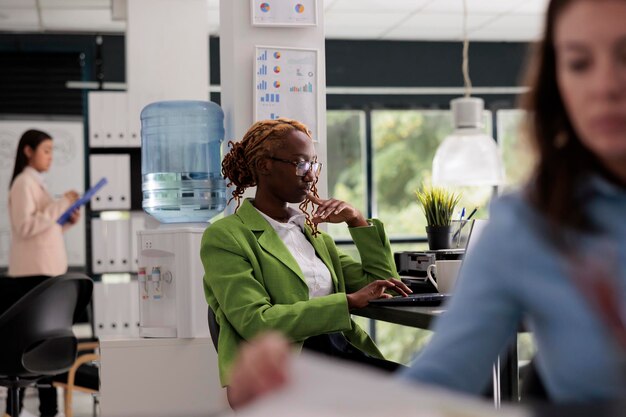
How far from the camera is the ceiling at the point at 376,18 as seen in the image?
7.25 metres

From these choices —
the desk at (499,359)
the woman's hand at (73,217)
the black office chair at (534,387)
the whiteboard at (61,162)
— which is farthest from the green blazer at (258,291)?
the whiteboard at (61,162)

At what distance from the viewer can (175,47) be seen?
19.3 ft

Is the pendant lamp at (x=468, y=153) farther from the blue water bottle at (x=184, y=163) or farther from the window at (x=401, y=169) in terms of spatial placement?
the window at (x=401, y=169)

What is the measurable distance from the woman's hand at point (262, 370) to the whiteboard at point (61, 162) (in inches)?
286

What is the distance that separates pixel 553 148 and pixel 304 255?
1947 mm

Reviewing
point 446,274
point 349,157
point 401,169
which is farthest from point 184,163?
point 401,169

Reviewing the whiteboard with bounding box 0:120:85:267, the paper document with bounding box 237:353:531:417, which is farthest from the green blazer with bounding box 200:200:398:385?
the whiteboard with bounding box 0:120:85:267

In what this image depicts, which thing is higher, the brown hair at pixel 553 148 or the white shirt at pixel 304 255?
the brown hair at pixel 553 148

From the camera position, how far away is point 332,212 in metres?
2.90

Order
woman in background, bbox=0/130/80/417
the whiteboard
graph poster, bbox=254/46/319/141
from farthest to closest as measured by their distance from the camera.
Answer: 1. the whiteboard
2. woman in background, bbox=0/130/80/417
3. graph poster, bbox=254/46/319/141

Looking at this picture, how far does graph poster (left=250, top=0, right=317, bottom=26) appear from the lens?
3.82m

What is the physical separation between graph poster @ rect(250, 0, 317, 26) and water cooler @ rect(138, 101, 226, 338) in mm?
412

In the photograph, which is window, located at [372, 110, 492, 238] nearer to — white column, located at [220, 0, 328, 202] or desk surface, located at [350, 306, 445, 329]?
white column, located at [220, 0, 328, 202]

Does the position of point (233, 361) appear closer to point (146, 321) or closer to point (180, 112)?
point (146, 321)
